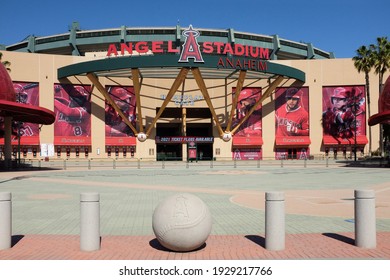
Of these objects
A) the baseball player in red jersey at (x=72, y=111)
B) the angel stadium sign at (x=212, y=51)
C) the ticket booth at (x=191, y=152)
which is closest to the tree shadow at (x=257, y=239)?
the angel stadium sign at (x=212, y=51)

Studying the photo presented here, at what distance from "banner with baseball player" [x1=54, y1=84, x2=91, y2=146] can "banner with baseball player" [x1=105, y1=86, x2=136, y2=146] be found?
3002 mm

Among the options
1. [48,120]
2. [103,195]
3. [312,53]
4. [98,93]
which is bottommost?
[103,195]

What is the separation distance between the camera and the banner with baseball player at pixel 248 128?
218ft

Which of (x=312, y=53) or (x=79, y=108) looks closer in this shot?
(x=79, y=108)

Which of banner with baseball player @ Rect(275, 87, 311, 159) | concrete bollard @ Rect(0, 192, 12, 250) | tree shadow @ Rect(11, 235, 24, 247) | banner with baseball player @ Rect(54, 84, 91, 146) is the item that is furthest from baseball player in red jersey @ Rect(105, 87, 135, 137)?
concrete bollard @ Rect(0, 192, 12, 250)

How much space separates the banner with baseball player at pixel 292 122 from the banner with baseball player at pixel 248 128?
2923 mm

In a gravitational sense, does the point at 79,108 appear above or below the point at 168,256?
above

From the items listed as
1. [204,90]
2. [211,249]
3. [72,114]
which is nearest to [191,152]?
[204,90]

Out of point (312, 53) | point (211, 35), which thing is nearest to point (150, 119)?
point (211, 35)

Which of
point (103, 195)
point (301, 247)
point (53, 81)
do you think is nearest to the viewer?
point (301, 247)

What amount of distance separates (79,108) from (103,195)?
49.1 meters

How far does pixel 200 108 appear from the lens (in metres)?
69.1

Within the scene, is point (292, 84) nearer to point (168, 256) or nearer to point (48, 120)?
point (48, 120)

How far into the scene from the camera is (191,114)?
70.6 meters
